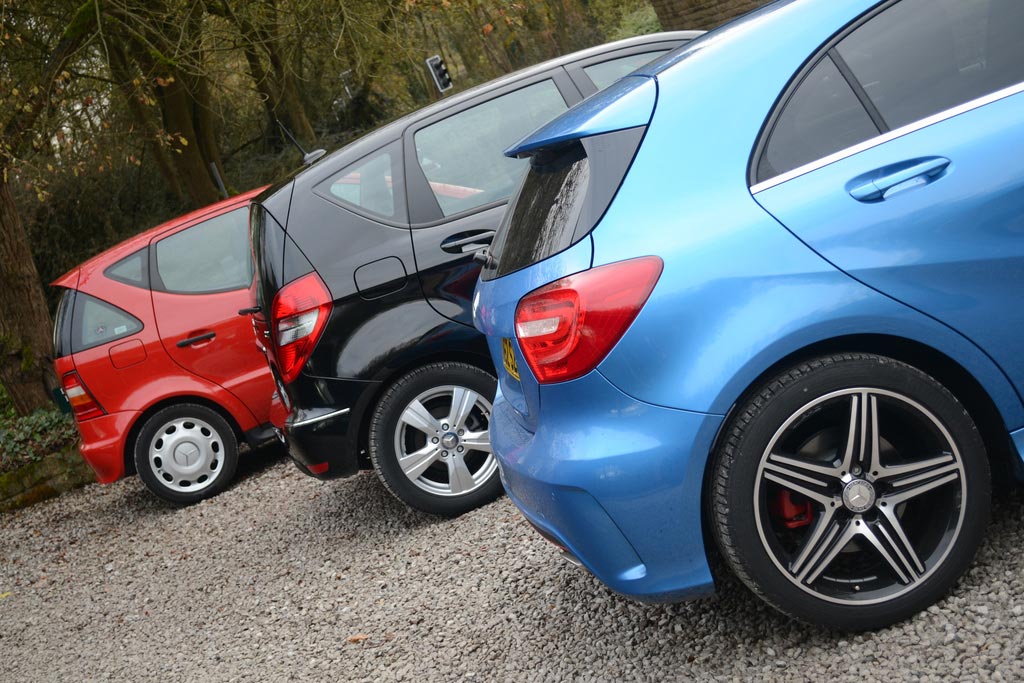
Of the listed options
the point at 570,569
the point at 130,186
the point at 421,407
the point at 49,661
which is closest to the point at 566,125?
the point at 570,569

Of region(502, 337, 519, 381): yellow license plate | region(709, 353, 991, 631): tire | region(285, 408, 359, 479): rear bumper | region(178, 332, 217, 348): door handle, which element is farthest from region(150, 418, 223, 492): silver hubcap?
region(709, 353, 991, 631): tire

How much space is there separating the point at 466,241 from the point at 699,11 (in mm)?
4101

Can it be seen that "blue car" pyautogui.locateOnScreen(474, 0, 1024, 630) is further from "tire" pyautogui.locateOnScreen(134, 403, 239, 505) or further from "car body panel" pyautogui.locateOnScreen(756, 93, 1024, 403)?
"tire" pyautogui.locateOnScreen(134, 403, 239, 505)

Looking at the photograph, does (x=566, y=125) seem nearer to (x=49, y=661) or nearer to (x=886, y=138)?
(x=886, y=138)

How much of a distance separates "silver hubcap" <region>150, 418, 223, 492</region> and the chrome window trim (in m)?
5.83

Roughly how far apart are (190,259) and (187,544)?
7.17 feet

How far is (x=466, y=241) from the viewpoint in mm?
5484

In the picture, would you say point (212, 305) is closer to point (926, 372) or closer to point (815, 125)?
point (815, 125)

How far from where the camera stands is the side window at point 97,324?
8.03 m

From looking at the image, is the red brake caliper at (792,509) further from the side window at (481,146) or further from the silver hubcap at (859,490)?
the side window at (481,146)

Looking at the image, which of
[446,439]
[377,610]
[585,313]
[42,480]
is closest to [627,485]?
[585,313]

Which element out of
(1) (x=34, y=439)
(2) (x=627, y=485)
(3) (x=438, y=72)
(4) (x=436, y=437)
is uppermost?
(3) (x=438, y=72)

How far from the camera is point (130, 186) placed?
795 inches

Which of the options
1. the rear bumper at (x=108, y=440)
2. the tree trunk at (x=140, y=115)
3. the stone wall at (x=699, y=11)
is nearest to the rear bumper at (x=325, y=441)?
the rear bumper at (x=108, y=440)
